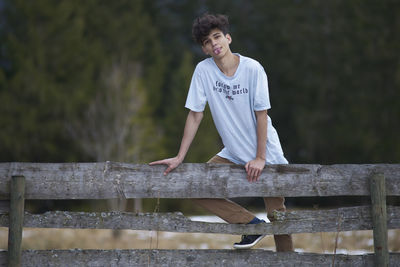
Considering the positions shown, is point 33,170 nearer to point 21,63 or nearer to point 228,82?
point 228,82

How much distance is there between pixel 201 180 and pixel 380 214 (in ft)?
4.13

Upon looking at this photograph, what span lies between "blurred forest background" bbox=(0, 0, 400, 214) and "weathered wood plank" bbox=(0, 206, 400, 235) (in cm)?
1238

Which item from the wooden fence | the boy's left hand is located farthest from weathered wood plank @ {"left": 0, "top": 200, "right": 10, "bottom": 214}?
the boy's left hand

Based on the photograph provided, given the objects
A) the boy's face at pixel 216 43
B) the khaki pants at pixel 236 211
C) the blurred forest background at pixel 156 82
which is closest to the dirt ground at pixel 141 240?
the blurred forest background at pixel 156 82

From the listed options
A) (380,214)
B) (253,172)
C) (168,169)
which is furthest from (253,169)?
(380,214)

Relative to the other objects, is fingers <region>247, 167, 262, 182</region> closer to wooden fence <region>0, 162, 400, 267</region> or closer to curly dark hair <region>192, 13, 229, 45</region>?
wooden fence <region>0, 162, 400, 267</region>

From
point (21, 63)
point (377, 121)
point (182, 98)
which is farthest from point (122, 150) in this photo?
point (377, 121)

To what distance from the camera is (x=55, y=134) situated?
22.0 m

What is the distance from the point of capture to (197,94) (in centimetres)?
432

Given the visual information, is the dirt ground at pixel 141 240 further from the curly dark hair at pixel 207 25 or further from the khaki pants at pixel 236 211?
the curly dark hair at pixel 207 25

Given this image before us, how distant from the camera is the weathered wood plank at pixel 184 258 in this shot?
3.87 metres

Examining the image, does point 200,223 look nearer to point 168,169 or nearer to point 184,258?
point 184,258

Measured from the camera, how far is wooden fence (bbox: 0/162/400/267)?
387 centimetres

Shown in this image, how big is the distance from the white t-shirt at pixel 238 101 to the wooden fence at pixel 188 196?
31cm
